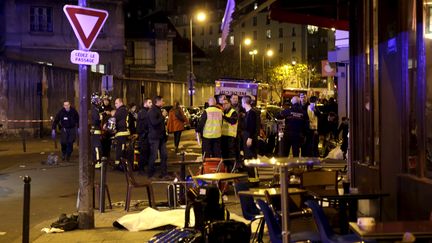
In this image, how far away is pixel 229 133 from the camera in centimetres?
1416

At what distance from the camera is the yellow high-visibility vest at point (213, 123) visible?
44.5 feet

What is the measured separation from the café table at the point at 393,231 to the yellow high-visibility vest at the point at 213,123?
8570mm

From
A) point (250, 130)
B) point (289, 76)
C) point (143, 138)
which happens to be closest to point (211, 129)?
point (250, 130)

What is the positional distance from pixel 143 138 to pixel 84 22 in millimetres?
7473

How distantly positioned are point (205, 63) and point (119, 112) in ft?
210

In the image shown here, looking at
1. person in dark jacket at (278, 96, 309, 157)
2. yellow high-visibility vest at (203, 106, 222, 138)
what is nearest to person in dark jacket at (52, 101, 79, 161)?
yellow high-visibility vest at (203, 106, 222, 138)

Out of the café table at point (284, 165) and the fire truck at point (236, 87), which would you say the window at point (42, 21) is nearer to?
the fire truck at point (236, 87)

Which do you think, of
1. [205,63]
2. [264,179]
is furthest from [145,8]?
[264,179]

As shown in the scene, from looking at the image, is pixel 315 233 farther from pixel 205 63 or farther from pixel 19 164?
pixel 205 63

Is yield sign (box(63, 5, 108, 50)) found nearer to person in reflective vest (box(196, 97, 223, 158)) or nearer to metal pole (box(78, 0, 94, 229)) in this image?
metal pole (box(78, 0, 94, 229))

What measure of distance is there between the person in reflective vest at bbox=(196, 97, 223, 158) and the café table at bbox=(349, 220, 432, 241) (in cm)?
858

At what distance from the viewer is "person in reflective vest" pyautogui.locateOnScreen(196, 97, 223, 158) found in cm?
1359

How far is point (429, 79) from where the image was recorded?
677 cm

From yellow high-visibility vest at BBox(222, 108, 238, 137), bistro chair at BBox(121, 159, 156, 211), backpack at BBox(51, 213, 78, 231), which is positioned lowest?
backpack at BBox(51, 213, 78, 231)
